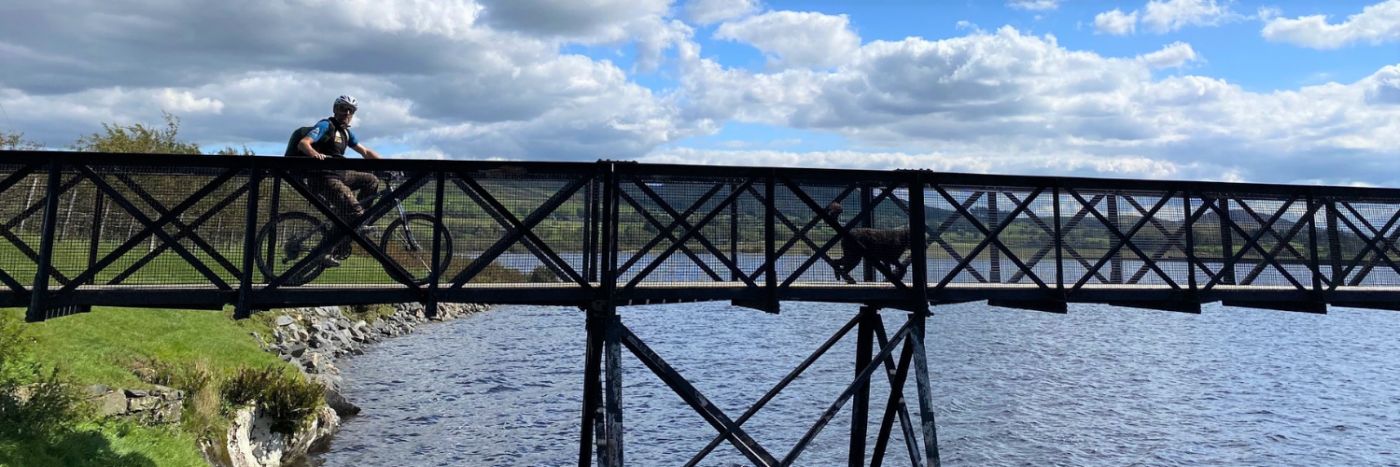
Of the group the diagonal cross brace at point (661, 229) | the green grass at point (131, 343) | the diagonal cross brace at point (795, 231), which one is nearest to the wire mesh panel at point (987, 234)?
the diagonal cross brace at point (795, 231)

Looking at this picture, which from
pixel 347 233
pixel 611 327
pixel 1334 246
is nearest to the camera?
pixel 347 233

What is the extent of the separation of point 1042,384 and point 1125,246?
19.5 metres

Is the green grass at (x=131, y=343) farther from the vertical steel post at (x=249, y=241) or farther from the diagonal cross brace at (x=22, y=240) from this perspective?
the vertical steel post at (x=249, y=241)

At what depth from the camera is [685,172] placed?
1071cm

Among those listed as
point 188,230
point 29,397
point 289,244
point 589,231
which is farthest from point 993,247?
point 29,397

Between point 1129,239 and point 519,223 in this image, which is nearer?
point 519,223

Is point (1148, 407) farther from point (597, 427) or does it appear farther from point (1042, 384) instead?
point (597, 427)

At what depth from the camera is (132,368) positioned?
1557 centimetres

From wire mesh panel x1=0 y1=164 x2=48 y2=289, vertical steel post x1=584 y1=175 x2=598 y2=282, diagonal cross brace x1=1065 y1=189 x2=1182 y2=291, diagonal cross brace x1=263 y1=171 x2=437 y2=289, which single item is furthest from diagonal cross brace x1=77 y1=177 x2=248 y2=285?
diagonal cross brace x1=1065 y1=189 x2=1182 y2=291

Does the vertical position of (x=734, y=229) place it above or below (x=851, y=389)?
above

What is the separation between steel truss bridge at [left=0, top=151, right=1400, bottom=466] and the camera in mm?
9578

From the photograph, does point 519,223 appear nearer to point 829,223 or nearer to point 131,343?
point 829,223

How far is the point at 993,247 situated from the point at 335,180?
919cm

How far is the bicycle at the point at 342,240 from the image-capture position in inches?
392
